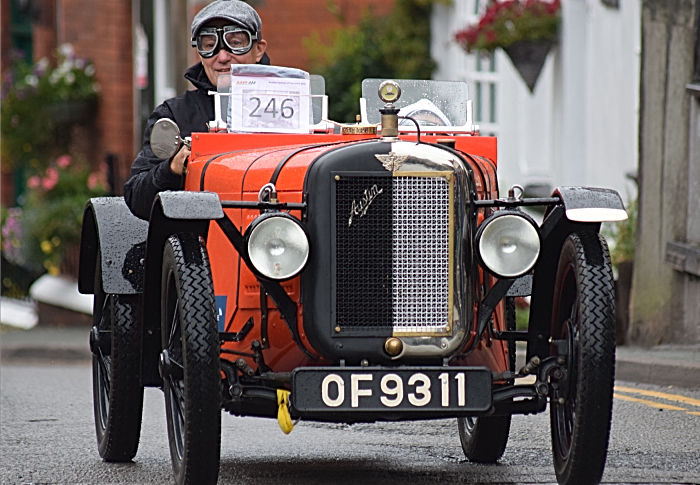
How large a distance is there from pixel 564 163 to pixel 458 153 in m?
8.08

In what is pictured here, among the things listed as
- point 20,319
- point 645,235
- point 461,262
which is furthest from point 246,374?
point 20,319

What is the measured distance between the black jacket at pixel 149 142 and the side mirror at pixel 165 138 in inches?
9.0

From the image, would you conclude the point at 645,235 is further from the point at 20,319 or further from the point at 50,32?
the point at 50,32

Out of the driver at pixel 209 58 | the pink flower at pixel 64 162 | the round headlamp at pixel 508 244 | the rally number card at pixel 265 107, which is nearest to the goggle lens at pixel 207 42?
the driver at pixel 209 58

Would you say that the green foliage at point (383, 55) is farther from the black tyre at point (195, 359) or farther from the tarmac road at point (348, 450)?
the black tyre at point (195, 359)

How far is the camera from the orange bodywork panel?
5023 millimetres

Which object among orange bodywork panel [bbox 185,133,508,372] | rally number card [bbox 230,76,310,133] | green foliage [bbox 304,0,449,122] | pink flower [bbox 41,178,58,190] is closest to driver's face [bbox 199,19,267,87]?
rally number card [bbox 230,76,310,133]

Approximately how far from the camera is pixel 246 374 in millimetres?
4930

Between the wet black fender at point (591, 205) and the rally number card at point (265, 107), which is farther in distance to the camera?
the rally number card at point (265, 107)

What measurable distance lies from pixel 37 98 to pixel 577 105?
8.38m

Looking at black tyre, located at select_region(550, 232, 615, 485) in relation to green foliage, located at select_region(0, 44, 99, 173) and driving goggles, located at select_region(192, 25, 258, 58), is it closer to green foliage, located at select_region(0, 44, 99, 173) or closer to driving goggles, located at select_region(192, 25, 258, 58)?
driving goggles, located at select_region(192, 25, 258, 58)

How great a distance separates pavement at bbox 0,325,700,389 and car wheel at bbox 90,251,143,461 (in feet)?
12.4

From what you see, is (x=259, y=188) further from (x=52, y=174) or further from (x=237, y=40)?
(x=52, y=174)

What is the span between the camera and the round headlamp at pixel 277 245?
478cm
